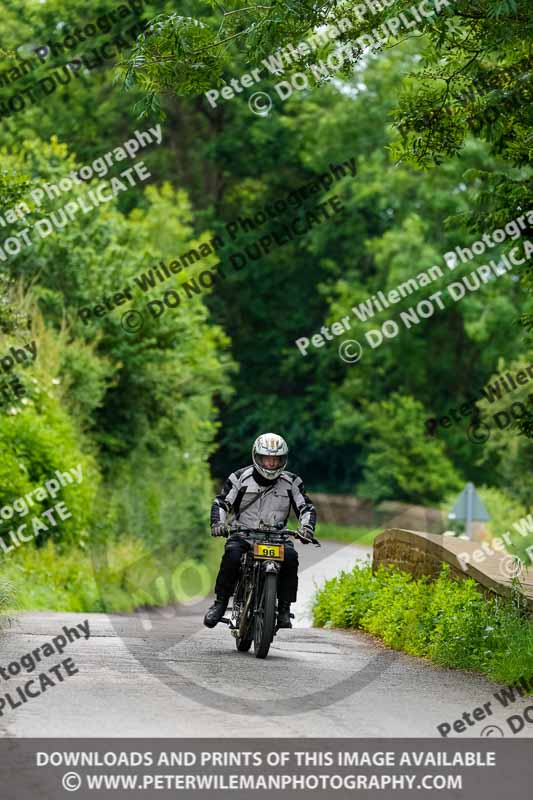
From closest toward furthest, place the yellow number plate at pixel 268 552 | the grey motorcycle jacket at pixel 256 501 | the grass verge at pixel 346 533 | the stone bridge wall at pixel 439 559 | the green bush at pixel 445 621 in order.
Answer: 1. the green bush at pixel 445 621
2. the yellow number plate at pixel 268 552
3. the grey motorcycle jacket at pixel 256 501
4. the stone bridge wall at pixel 439 559
5. the grass verge at pixel 346 533

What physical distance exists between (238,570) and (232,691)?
2.91 m

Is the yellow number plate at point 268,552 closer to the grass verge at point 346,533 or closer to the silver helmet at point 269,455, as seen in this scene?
the silver helmet at point 269,455

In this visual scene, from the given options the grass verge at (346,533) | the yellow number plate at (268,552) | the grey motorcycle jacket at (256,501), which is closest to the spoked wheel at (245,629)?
the yellow number plate at (268,552)

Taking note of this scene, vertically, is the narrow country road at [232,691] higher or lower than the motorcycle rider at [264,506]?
lower

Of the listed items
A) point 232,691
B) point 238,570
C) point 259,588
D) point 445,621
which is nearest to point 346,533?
point 445,621

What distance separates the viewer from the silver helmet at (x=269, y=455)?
12.6 m

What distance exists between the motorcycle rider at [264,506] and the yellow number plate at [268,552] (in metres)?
0.20

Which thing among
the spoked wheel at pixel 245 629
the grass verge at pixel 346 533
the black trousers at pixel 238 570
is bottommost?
the grass verge at pixel 346 533

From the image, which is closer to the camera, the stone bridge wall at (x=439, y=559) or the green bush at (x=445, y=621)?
the green bush at (x=445, y=621)

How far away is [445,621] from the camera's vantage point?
13352 millimetres

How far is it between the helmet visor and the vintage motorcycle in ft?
1.71
